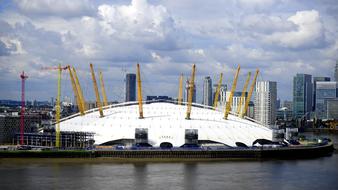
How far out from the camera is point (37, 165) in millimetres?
58938

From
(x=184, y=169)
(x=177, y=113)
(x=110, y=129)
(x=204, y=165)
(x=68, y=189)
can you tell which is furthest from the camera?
(x=177, y=113)

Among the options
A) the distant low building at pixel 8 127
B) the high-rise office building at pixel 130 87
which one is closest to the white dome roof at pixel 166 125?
the distant low building at pixel 8 127

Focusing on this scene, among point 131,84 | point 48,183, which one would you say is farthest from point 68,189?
point 131,84

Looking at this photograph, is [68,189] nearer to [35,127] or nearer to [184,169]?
[184,169]

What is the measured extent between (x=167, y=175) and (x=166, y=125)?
20.5m

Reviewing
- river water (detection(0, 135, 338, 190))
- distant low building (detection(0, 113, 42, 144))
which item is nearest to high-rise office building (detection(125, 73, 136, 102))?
distant low building (detection(0, 113, 42, 144))

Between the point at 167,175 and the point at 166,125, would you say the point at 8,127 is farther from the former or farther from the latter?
the point at 167,175

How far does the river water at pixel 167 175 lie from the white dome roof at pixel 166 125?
7.28 metres

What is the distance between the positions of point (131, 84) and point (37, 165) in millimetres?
129553

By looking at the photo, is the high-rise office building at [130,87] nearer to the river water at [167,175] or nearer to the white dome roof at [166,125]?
Result: the white dome roof at [166,125]

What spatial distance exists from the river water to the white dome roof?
7.28 metres

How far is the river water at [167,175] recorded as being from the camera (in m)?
45.9

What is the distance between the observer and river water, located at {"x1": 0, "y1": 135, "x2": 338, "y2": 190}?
45.9 m

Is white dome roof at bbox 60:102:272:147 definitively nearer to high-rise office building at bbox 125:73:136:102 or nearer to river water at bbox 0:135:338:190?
river water at bbox 0:135:338:190
